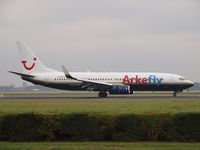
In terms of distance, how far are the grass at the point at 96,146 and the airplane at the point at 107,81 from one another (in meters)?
41.3

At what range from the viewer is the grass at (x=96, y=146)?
1622 cm

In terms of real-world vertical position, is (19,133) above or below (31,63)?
below

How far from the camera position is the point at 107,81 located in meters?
61.6

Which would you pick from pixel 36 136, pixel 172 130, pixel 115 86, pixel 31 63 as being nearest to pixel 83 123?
pixel 36 136

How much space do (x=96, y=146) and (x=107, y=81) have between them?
4502cm

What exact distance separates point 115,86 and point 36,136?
1636 inches

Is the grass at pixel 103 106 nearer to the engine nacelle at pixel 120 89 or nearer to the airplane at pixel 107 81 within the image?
the engine nacelle at pixel 120 89

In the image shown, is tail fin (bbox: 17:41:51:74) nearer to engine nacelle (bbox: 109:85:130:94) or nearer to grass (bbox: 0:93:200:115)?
engine nacelle (bbox: 109:85:130:94)

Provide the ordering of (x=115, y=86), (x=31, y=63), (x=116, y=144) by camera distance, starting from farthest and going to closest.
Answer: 1. (x=31, y=63)
2. (x=115, y=86)
3. (x=116, y=144)

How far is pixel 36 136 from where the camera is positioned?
17.9 metres

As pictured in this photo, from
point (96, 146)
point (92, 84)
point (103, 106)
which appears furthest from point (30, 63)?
point (96, 146)

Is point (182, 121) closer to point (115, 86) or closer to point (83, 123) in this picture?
point (83, 123)

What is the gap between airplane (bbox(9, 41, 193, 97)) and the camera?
60.3 metres

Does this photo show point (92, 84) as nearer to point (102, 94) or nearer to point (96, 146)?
point (102, 94)
